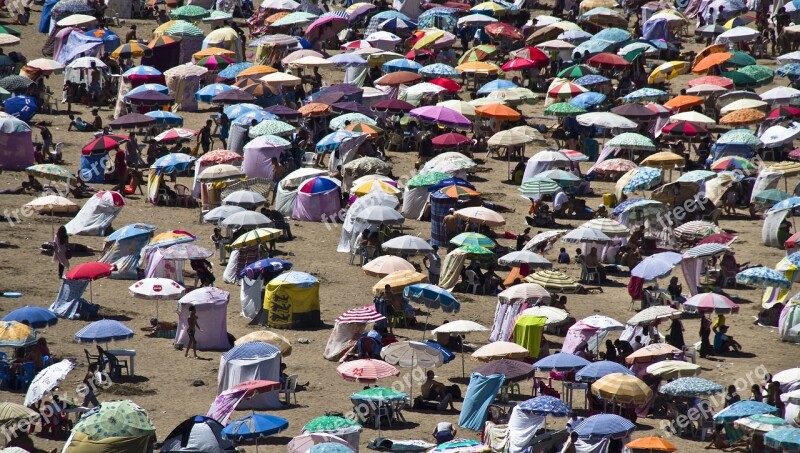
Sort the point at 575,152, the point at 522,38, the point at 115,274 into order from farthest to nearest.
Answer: the point at 522,38 → the point at 575,152 → the point at 115,274

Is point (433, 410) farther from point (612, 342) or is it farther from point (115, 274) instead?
point (115, 274)

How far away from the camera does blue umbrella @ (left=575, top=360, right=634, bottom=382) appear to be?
27.0 metres

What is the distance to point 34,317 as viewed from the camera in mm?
28844

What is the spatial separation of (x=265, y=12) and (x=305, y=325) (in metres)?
26.8

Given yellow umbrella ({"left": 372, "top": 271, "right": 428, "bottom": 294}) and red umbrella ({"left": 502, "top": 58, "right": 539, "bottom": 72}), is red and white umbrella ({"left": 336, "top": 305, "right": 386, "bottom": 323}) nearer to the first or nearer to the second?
yellow umbrella ({"left": 372, "top": 271, "right": 428, "bottom": 294})

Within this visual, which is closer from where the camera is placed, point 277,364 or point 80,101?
point 277,364

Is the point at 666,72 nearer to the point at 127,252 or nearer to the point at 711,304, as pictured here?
the point at 711,304

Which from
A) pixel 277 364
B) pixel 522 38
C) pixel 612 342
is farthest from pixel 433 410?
pixel 522 38

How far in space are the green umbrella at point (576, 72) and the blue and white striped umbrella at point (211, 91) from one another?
10.6 meters

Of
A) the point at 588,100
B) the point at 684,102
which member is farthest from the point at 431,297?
the point at 684,102

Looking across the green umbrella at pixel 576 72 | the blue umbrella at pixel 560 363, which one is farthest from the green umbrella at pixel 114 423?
the green umbrella at pixel 576 72

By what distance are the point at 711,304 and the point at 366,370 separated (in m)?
8.14

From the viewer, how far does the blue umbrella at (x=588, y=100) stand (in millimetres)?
45875

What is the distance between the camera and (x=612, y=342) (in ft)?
99.4
